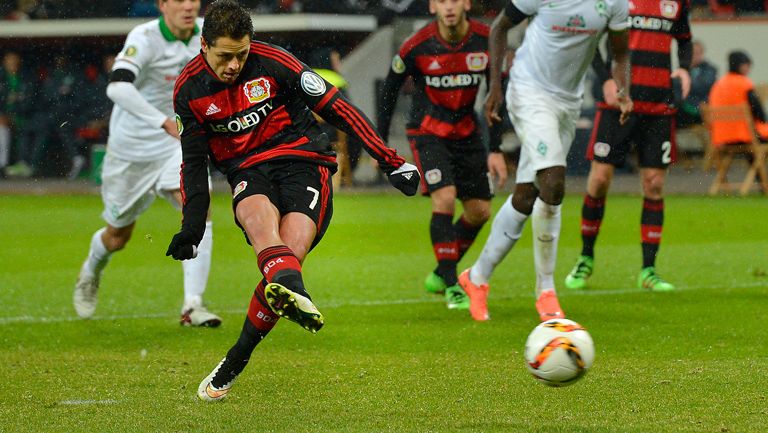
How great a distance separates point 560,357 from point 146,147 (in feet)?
14.0

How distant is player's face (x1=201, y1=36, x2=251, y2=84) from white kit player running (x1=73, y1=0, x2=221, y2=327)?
2.41 meters

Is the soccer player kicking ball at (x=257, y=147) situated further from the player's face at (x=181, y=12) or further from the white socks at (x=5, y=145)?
the white socks at (x=5, y=145)

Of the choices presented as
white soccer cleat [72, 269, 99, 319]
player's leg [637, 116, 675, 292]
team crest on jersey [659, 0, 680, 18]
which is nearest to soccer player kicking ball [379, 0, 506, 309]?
player's leg [637, 116, 675, 292]

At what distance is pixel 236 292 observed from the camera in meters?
10.5

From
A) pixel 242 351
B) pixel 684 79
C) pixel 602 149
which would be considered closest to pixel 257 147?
pixel 242 351

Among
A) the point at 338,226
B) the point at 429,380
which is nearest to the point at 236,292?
the point at 429,380

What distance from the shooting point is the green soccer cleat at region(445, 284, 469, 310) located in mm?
9156

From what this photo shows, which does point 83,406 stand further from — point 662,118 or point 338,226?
point 338,226

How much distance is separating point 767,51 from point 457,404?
2274cm

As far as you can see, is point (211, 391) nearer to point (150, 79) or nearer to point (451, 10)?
point (150, 79)

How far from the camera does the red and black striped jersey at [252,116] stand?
606 centimetres

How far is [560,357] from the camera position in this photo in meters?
5.46

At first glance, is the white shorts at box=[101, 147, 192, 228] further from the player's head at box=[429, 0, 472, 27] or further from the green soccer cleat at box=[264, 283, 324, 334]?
the green soccer cleat at box=[264, 283, 324, 334]

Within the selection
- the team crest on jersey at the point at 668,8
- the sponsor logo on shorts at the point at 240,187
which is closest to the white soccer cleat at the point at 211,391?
the sponsor logo on shorts at the point at 240,187
